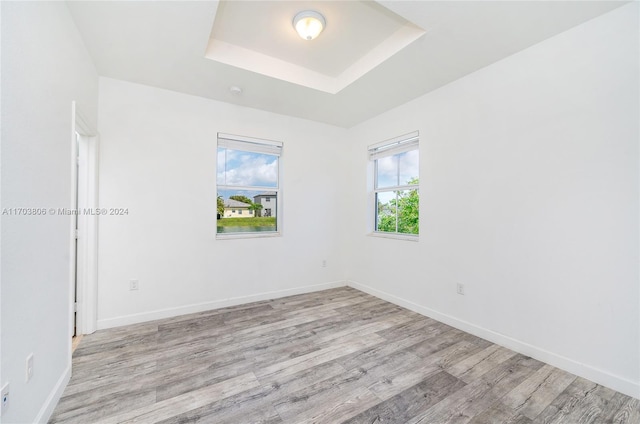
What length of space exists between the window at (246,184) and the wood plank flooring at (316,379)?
1.30 metres

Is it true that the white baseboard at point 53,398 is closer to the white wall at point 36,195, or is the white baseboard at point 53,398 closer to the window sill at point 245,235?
the white wall at point 36,195

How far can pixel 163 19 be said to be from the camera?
1.95 m

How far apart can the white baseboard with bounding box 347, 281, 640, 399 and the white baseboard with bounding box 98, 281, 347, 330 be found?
1486 millimetres

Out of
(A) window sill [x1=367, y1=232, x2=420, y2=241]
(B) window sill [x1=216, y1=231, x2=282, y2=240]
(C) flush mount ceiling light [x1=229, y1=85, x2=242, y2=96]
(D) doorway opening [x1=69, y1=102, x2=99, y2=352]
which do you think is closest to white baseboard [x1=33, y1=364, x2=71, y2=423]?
(D) doorway opening [x1=69, y1=102, x2=99, y2=352]

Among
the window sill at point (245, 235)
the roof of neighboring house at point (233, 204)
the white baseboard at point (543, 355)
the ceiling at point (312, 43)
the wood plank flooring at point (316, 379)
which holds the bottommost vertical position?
the wood plank flooring at point (316, 379)

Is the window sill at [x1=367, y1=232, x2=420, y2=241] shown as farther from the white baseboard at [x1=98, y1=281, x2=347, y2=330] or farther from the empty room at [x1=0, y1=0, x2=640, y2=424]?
the white baseboard at [x1=98, y1=281, x2=347, y2=330]

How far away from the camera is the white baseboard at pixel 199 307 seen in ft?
8.90

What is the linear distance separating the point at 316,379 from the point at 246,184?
2556 millimetres

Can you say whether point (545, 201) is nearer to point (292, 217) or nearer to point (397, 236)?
point (397, 236)

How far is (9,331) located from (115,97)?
2489mm

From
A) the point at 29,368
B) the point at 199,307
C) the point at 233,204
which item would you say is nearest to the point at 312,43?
the point at 233,204

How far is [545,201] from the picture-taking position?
2.14 meters

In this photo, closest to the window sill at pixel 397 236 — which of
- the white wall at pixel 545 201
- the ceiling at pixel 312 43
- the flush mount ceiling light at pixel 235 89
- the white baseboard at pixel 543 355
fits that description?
the white wall at pixel 545 201

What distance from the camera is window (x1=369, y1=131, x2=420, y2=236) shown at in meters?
3.36
